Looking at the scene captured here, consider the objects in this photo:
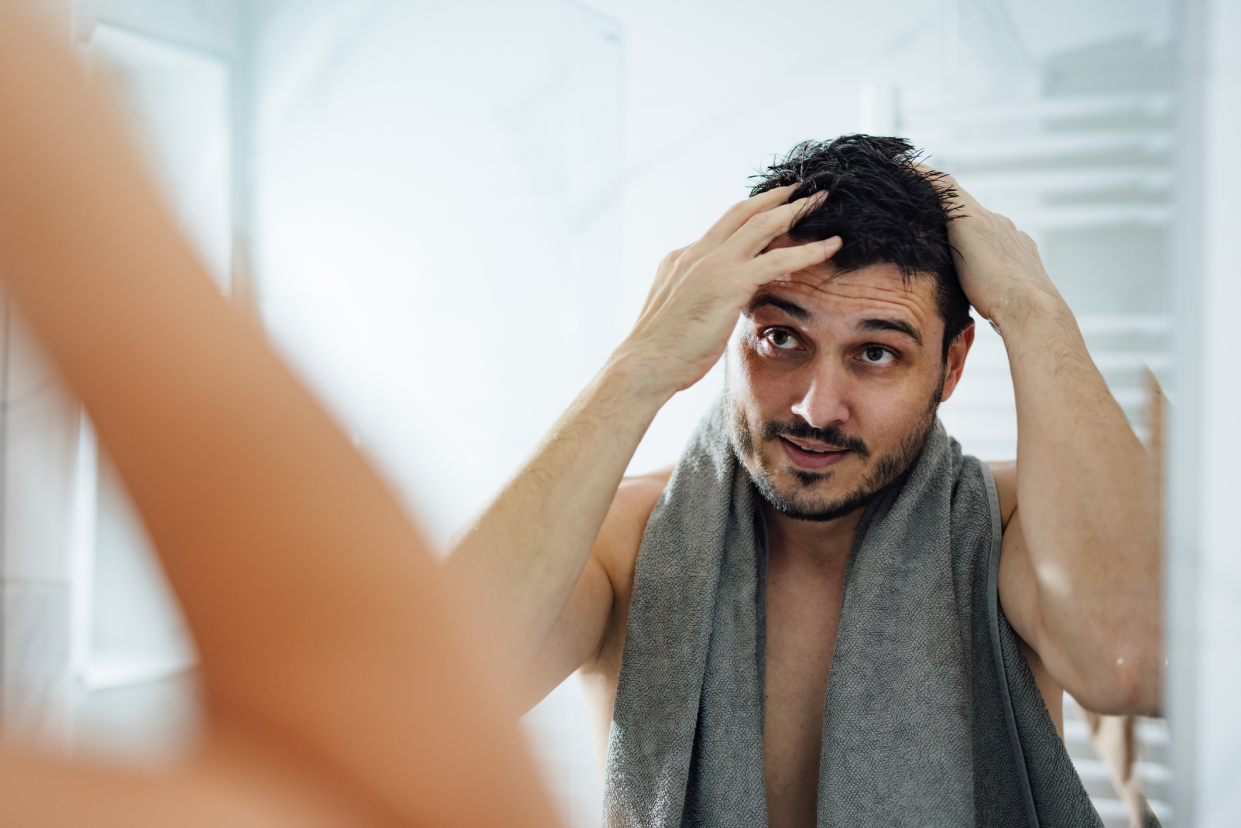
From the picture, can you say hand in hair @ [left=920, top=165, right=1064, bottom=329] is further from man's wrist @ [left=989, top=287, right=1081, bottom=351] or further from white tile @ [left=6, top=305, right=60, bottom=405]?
white tile @ [left=6, top=305, right=60, bottom=405]

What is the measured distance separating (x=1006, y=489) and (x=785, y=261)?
379 mm

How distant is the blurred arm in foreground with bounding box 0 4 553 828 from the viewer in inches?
4.9

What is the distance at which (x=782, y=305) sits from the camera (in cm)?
85

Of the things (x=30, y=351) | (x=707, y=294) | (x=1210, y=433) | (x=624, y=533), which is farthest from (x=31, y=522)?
(x=1210, y=433)

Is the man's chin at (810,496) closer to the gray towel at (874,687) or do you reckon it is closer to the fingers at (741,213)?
the gray towel at (874,687)

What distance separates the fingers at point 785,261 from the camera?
0.78 metres

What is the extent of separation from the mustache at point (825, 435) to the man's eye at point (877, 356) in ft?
0.27

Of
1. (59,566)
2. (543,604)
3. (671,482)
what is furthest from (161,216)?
(59,566)

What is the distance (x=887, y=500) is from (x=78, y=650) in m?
1.09

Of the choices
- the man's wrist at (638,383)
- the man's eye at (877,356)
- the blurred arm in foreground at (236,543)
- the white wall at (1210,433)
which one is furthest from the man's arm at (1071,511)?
the blurred arm in foreground at (236,543)

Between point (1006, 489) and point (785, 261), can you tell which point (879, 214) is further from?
point (1006, 489)

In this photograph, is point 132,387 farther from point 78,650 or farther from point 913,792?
point 78,650

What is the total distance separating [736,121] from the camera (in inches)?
50.0

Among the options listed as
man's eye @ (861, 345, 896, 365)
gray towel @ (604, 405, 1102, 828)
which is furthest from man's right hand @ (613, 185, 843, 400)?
gray towel @ (604, 405, 1102, 828)
